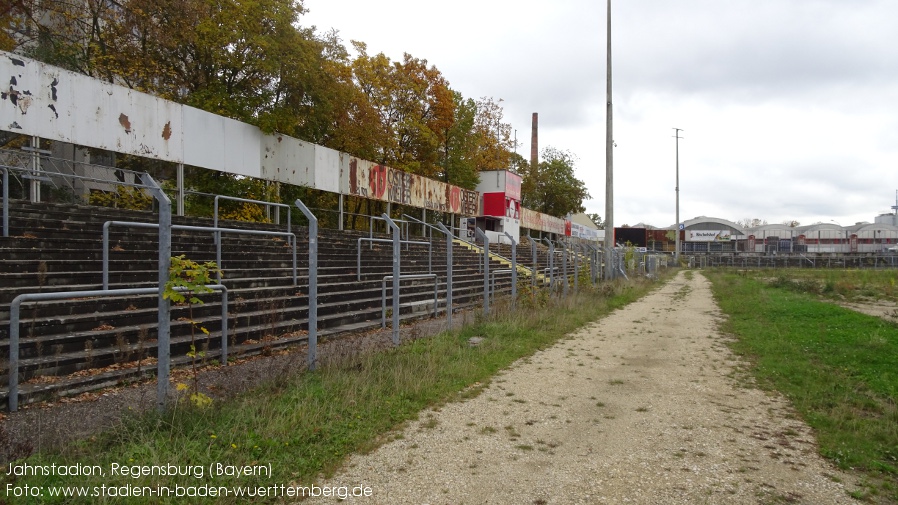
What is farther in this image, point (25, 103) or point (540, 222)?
point (540, 222)

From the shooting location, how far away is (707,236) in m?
90.4

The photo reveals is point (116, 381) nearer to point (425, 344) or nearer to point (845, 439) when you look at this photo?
point (425, 344)

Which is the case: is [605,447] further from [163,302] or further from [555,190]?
[555,190]

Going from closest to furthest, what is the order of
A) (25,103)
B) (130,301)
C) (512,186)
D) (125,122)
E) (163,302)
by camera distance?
(163,302), (130,301), (25,103), (125,122), (512,186)

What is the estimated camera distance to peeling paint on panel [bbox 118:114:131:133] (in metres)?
12.6

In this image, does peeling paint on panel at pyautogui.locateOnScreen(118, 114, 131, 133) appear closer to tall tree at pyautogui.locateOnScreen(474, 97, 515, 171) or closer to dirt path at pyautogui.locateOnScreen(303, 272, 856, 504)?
dirt path at pyautogui.locateOnScreen(303, 272, 856, 504)

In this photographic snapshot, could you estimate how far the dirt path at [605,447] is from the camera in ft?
12.5

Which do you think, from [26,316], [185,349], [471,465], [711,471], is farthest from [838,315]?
[26,316]

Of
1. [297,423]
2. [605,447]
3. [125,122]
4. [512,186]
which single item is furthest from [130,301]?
[512,186]

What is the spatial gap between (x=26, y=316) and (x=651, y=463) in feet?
20.9

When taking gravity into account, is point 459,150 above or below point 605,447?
above

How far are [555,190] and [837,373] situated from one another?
5160cm

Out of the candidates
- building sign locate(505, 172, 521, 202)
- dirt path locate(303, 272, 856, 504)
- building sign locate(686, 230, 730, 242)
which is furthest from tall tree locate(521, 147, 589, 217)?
dirt path locate(303, 272, 856, 504)

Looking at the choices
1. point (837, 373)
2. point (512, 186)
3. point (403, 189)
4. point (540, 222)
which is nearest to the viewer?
point (837, 373)
